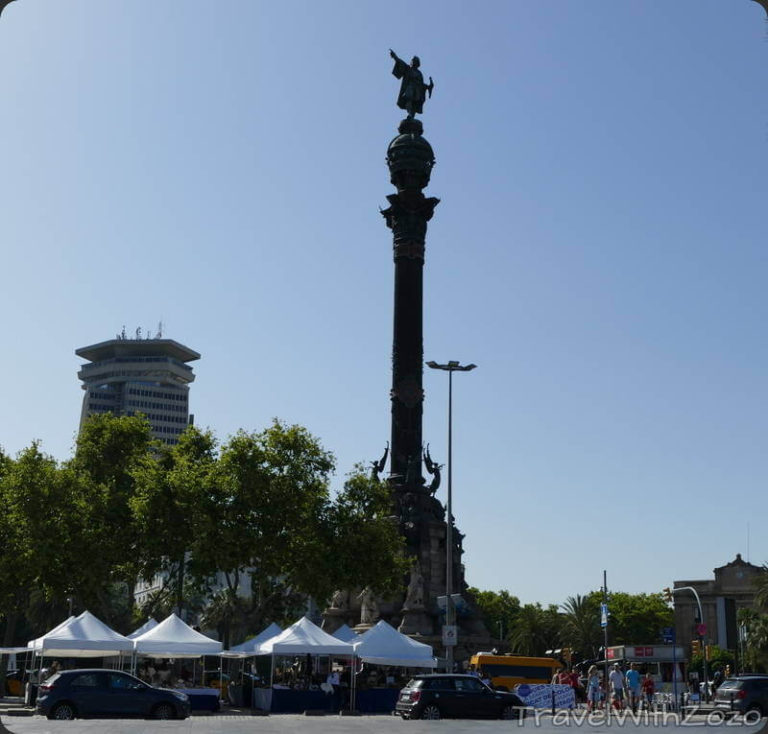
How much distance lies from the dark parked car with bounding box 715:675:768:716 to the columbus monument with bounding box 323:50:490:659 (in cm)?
2208

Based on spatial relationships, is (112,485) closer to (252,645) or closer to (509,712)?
(252,645)

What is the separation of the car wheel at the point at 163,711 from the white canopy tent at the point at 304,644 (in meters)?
5.37

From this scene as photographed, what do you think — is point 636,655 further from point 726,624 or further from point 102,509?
point 102,509

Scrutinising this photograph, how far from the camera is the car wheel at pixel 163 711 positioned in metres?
28.5

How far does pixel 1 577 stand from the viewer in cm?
4859

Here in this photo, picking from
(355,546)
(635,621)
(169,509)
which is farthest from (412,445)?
(635,621)

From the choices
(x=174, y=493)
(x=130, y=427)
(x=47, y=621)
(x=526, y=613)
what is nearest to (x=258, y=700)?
(x=174, y=493)

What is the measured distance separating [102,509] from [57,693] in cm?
2276

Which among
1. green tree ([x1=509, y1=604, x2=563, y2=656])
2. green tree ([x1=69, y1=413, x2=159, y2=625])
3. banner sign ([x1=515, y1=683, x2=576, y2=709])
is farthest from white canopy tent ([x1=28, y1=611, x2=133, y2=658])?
green tree ([x1=509, y1=604, x2=563, y2=656])

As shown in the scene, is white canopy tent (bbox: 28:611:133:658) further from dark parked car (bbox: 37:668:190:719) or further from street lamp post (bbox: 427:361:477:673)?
street lamp post (bbox: 427:361:477:673)

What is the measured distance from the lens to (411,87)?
74.3 meters

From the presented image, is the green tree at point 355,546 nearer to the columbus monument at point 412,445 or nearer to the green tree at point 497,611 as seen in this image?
the columbus monument at point 412,445

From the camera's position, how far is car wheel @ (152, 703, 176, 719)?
2845 centimetres

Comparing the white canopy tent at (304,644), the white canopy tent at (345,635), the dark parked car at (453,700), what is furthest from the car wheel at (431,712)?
the white canopy tent at (345,635)
